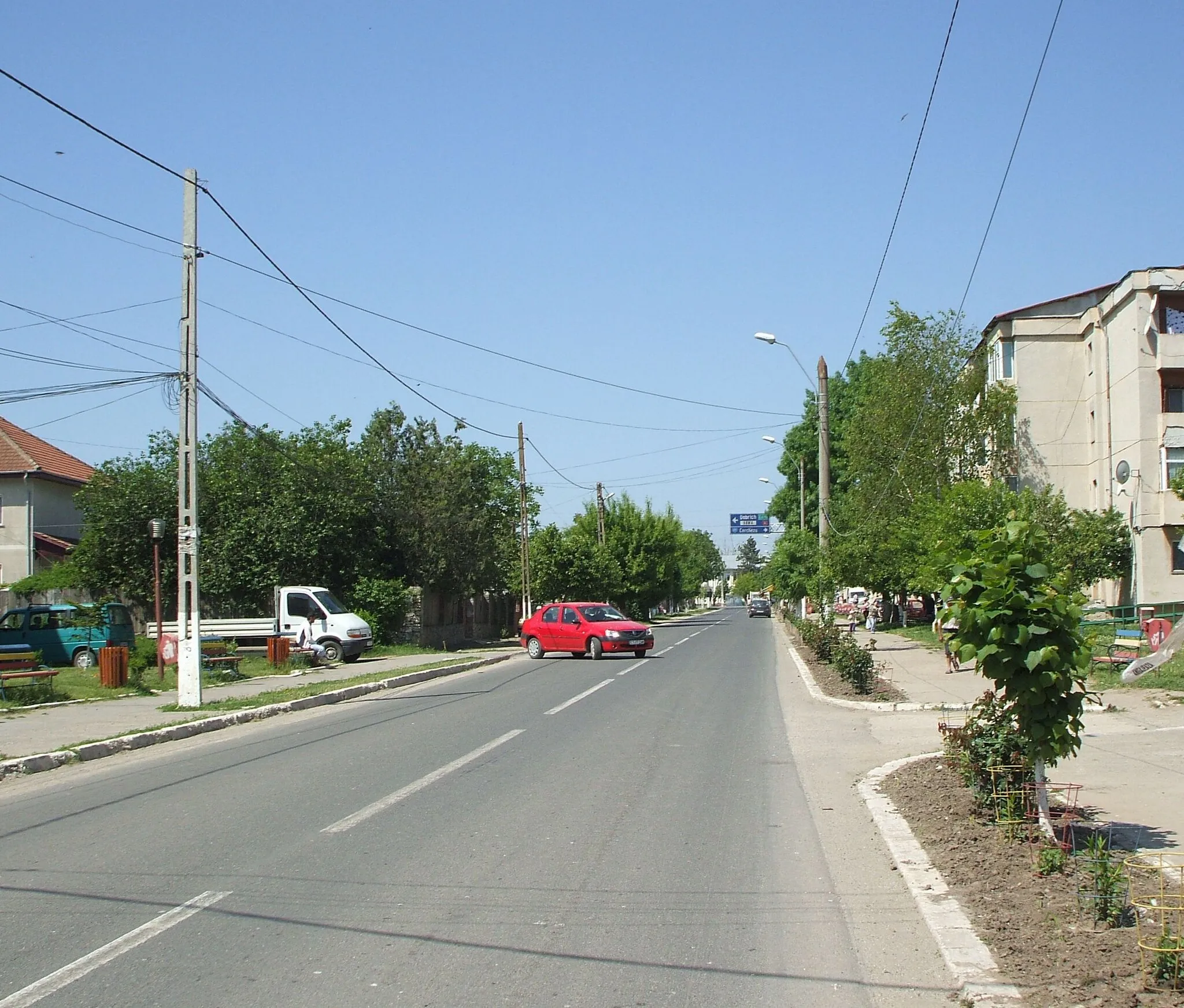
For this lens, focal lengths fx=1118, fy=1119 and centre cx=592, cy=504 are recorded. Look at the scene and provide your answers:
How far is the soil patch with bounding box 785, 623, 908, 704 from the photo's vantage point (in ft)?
58.4

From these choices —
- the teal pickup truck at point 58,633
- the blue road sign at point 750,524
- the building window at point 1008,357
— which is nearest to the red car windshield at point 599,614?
the teal pickup truck at point 58,633

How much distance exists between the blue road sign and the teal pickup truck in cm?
5514

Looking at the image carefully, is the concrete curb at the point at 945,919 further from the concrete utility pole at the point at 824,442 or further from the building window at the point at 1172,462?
the building window at the point at 1172,462

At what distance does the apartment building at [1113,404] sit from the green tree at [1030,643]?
103ft

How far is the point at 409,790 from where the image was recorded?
9.95m

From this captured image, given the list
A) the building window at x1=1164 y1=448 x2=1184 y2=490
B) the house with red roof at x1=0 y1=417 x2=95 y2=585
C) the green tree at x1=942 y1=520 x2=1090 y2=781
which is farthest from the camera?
the house with red roof at x1=0 y1=417 x2=95 y2=585

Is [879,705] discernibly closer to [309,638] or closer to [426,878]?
[426,878]

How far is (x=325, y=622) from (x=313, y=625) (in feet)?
1.13

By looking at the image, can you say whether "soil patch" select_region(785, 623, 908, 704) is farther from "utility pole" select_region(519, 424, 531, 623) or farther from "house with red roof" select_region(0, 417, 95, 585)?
"house with red roof" select_region(0, 417, 95, 585)

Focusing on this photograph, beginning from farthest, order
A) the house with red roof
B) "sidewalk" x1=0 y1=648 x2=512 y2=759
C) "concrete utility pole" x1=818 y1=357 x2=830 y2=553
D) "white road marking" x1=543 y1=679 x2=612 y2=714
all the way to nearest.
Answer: the house with red roof, "concrete utility pole" x1=818 y1=357 x2=830 y2=553, "white road marking" x1=543 y1=679 x2=612 y2=714, "sidewalk" x1=0 y1=648 x2=512 y2=759

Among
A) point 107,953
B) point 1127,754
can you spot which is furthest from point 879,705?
point 107,953

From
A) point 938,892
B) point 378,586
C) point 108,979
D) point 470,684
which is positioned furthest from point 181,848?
point 378,586

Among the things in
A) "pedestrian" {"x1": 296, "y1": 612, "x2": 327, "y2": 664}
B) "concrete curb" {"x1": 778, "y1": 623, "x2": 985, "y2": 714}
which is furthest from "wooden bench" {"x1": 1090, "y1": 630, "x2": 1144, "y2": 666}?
"pedestrian" {"x1": 296, "y1": 612, "x2": 327, "y2": 664}

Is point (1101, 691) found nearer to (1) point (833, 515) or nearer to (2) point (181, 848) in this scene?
(2) point (181, 848)
